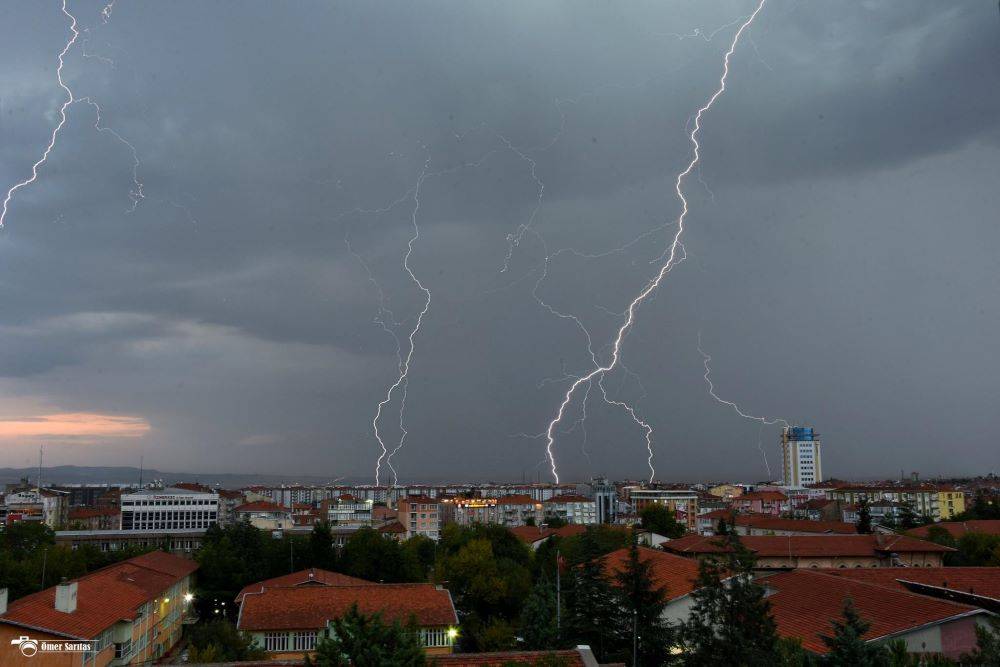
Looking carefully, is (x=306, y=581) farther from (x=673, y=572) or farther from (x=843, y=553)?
(x=843, y=553)

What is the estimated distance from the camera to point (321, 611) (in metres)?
18.9

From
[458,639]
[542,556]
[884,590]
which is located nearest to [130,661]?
[458,639]

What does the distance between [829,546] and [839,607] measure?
606 inches

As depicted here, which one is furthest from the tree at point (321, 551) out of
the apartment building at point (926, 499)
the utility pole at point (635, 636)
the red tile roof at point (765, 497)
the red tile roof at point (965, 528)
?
the red tile roof at point (765, 497)

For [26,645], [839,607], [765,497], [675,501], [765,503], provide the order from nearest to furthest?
[26,645] → [839,607] → [765,503] → [765,497] → [675,501]

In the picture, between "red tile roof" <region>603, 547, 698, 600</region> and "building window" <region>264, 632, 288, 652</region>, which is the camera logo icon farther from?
"red tile roof" <region>603, 547, 698, 600</region>

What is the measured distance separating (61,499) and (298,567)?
55600 mm

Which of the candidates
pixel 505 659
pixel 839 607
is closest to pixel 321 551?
pixel 839 607

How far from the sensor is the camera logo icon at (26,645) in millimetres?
12953

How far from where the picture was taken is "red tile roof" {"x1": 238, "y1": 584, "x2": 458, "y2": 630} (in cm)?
1833

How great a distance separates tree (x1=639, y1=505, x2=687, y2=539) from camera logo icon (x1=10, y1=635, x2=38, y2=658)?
35639 mm

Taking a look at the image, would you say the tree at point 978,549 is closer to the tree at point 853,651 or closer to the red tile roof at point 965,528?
the red tile roof at point 965,528

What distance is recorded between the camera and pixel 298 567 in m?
30.4

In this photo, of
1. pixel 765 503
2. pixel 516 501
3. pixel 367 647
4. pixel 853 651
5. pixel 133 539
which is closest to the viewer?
pixel 367 647
